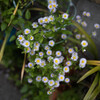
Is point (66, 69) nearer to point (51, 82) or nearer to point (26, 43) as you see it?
point (51, 82)

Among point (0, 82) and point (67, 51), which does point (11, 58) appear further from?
point (67, 51)

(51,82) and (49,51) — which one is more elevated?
(49,51)

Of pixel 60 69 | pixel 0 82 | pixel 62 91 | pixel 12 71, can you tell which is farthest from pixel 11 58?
pixel 60 69

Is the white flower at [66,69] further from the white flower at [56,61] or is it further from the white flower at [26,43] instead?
the white flower at [26,43]

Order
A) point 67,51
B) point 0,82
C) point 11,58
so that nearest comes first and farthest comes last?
point 67,51 < point 11,58 < point 0,82

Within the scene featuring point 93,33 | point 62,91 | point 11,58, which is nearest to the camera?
point 93,33

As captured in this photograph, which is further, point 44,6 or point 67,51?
point 44,6

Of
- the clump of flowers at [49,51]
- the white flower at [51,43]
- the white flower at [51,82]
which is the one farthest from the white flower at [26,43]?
the white flower at [51,82]

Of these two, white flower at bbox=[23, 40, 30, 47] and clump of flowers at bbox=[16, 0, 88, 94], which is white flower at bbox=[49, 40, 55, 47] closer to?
clump of flowers at bbox=[16, 0, 88, 94]

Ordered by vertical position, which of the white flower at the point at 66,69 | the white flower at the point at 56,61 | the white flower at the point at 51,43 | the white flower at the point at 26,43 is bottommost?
the white flower at the point at 66,69

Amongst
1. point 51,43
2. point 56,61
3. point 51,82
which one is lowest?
point 51,82

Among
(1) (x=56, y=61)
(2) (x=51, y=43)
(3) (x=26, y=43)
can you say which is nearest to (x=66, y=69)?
(1) (x=56, y=61)
